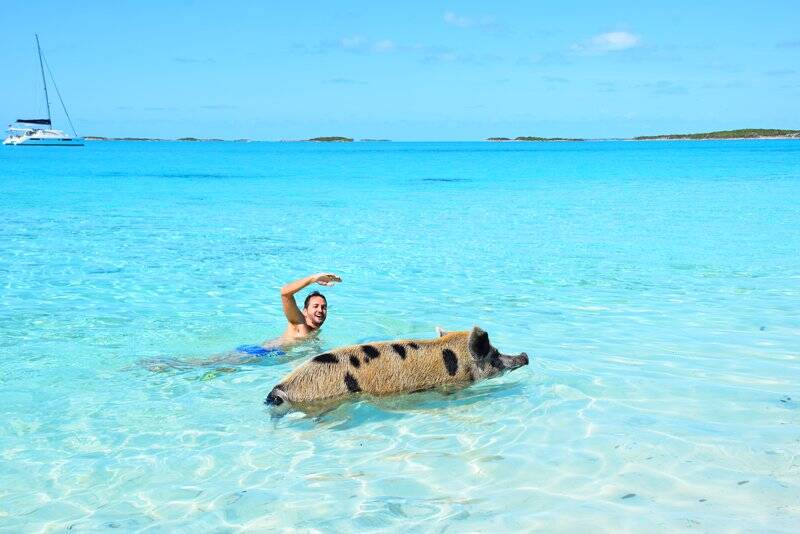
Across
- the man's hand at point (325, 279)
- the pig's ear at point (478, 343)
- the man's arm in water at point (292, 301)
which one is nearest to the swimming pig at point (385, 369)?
the pig's ear at point (478, 343)

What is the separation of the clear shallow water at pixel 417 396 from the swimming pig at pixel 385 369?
6.9 inches

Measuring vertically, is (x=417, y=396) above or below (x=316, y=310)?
below

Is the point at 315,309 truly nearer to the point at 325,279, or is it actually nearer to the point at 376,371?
the point at 325,279

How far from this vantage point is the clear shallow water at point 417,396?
471cm

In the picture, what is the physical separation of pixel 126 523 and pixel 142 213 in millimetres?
21762

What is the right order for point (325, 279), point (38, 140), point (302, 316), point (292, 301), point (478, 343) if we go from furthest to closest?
1. point (38, 140)
2. point (302, 316)
3. point (292, 301)
4. point (325, 279)
5. point (478, 343)

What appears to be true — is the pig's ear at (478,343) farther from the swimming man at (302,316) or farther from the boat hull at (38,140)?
the boat hull at (38,140)

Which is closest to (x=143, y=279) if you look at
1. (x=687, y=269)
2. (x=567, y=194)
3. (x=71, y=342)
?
(x=71, y=342)

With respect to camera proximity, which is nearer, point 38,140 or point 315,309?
point 315,309

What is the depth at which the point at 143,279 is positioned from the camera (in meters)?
12.9

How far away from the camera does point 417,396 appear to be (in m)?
6.07

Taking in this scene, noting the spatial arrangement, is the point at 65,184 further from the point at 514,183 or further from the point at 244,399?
the point at 244,399

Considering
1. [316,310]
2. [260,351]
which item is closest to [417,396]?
[260,351]

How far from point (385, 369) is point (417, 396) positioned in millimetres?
421
